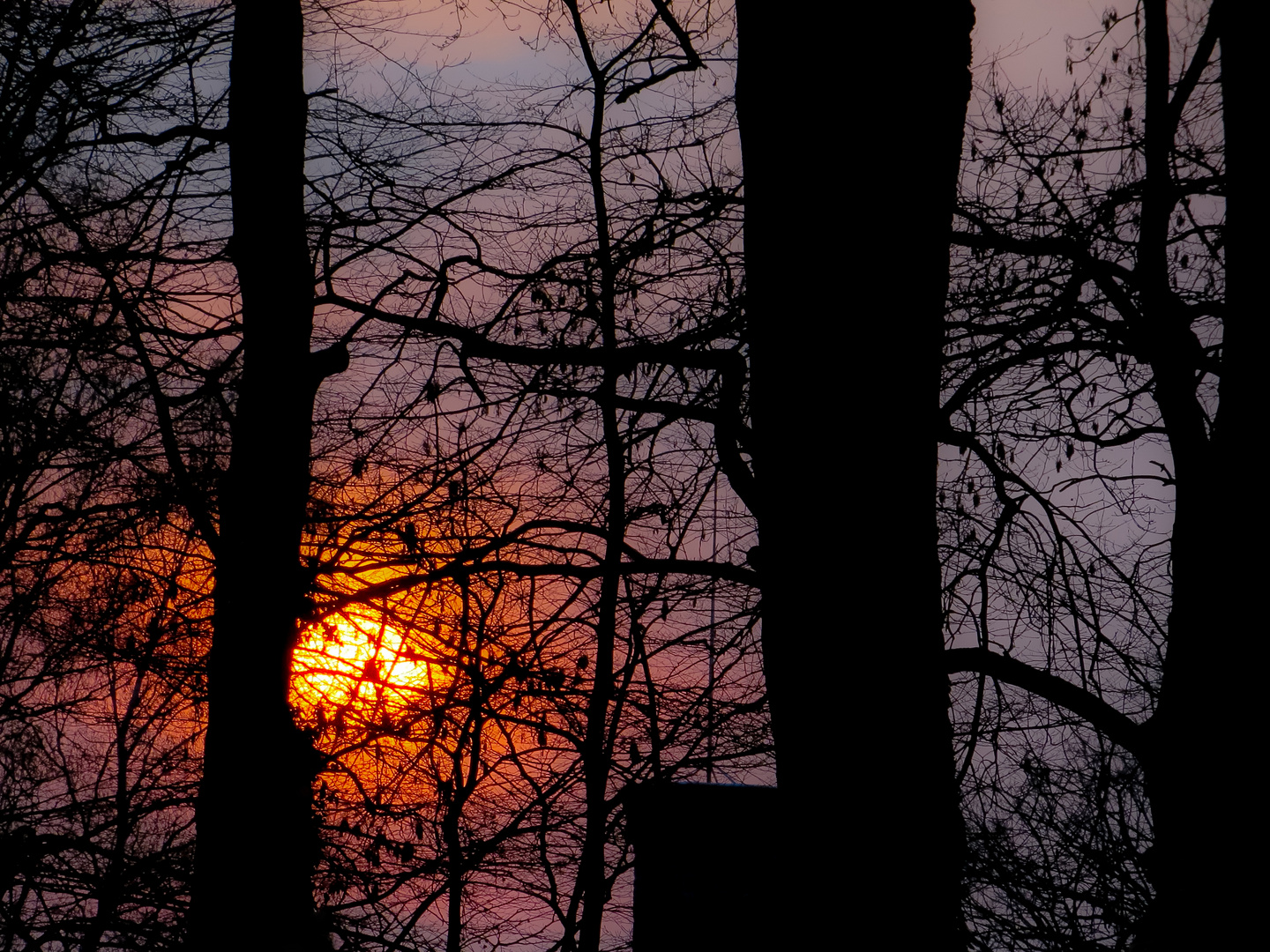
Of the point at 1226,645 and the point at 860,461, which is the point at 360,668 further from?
the point at 860,461

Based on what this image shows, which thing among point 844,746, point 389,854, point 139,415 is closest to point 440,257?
point 139,415

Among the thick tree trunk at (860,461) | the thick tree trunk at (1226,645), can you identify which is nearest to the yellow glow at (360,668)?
the thick tree trunk at (1226,645)

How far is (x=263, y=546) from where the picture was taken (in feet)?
14.7

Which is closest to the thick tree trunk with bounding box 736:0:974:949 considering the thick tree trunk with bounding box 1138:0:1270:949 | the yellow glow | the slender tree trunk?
the thick tree trunk with bounding box 1138:0:1270:949

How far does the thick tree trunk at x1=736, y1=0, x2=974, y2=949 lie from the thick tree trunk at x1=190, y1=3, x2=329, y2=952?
2.75 metres

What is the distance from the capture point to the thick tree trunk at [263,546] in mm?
4141

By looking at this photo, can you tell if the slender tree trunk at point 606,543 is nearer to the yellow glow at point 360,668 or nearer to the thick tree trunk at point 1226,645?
the yellow glow at point 360,668

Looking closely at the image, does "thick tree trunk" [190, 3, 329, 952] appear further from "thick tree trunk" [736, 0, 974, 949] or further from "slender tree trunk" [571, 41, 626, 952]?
"thick tree trunk" [736, 0, 974, 949]

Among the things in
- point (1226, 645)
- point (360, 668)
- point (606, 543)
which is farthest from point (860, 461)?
point (360, 668)

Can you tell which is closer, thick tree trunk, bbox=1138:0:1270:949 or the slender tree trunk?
thick tree trunk, bbox=1138:0:1270:949

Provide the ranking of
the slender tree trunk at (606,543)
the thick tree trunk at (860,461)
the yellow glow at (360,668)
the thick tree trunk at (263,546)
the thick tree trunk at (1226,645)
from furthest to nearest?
1. the yellow glow at (360,668)
2. the slender tree trunk at (606,543)
3. the thick tree trunk at (263,546)
4. the thick tree trunk at (1226,645)
5. the thick tree trunk at (860,461)

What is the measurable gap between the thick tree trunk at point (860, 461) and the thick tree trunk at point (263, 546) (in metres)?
2.75

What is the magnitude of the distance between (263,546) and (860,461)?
3075mm

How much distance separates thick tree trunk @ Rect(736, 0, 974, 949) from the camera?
2107 mm
